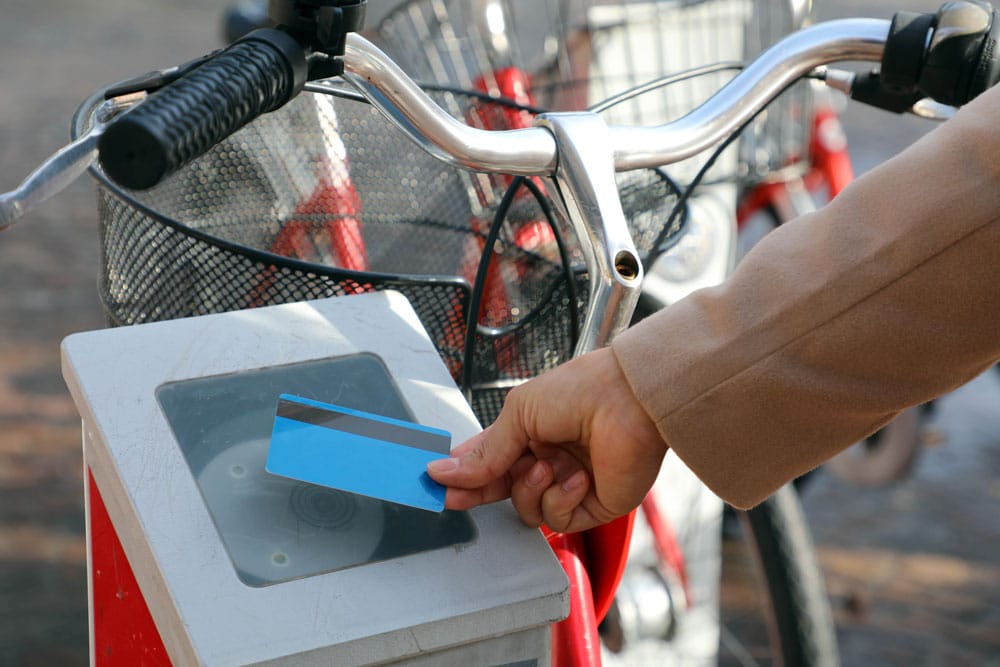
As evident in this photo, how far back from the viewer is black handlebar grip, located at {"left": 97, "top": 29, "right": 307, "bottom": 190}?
68 centimetres

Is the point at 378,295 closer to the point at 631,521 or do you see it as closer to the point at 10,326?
the point at 631,521

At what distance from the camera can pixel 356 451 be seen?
33.4 inches

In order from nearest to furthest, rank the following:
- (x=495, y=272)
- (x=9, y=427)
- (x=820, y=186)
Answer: (x=495, y=272) → (x=820, y=186) → (x=9, y=427)

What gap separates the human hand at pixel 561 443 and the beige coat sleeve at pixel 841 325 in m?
0.03

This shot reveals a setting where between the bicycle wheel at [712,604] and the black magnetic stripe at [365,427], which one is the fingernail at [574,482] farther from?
the bicycle wheel at [712,604]

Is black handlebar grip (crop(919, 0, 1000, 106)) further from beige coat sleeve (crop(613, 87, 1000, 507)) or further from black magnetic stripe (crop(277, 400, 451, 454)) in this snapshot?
black magnetic stripe (crop(277, 400, 451, 454))

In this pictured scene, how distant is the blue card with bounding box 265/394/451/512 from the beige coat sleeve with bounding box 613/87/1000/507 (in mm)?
175

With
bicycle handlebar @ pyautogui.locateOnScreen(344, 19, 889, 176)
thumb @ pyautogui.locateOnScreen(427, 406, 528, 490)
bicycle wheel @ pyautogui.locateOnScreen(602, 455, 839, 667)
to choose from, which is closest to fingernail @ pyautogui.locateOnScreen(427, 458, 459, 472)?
thumb @ pyautogui.locateOnScreen(427, 406, 528, 490)

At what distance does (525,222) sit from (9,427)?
1954 mm

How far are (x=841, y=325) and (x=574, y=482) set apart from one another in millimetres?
243

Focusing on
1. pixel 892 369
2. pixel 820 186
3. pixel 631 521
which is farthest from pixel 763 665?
pixel 892 369

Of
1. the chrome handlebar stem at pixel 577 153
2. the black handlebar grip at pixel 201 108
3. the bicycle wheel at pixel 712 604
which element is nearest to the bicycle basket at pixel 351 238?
the chrome handlebar stem at pixel 577 153

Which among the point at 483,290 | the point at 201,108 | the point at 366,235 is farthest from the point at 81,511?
the point at 201,108

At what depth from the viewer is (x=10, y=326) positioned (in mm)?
3348
